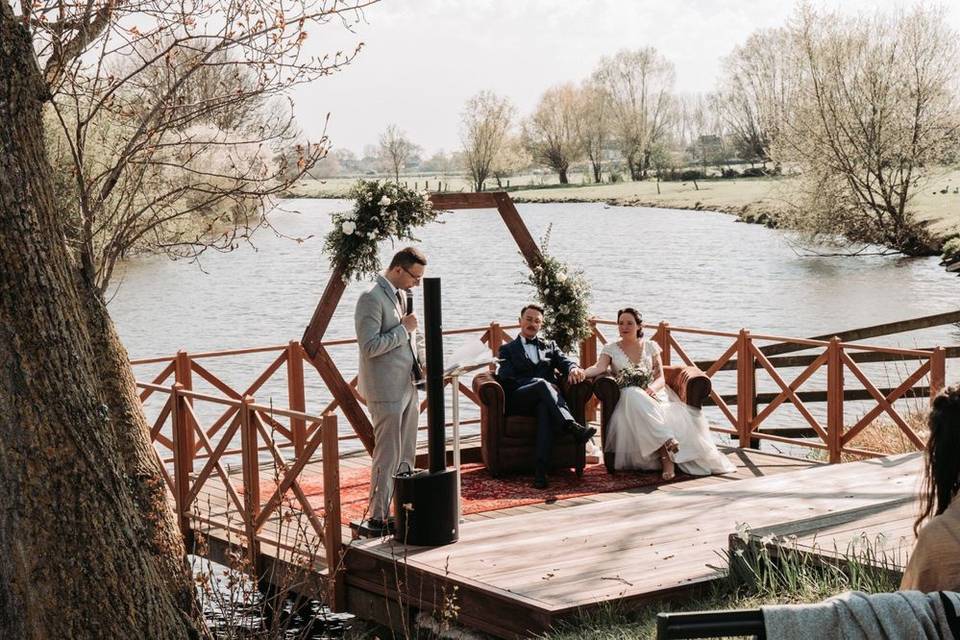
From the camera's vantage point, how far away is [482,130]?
34781 mm

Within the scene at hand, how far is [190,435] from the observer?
8.49 metres

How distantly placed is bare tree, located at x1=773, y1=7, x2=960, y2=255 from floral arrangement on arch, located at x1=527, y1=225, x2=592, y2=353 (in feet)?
73.4

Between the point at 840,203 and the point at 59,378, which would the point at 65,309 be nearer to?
the point at 59,378

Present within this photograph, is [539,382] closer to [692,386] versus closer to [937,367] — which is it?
[692,386]

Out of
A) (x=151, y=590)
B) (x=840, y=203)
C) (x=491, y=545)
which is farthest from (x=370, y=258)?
(x=840, y=203)

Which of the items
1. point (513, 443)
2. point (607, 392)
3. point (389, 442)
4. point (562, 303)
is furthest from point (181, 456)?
point (562, 303)

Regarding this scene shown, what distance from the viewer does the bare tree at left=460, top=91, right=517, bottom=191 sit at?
30.8 metres

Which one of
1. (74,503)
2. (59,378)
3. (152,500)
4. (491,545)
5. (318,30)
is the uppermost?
(318,30)

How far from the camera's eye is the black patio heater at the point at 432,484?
→ 6781 mm

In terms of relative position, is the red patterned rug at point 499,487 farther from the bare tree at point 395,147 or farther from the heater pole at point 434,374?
the bare tree at point 395,147

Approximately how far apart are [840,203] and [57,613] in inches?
→ 1178

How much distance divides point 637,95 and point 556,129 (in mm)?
8342

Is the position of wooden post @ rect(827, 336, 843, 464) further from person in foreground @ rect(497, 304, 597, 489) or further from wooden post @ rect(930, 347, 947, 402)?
person in foreground @ rect(497, 304, 597, 489)

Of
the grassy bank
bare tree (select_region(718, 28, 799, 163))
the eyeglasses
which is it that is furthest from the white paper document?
bare tree (select_region(718, 28, 799, 163))
